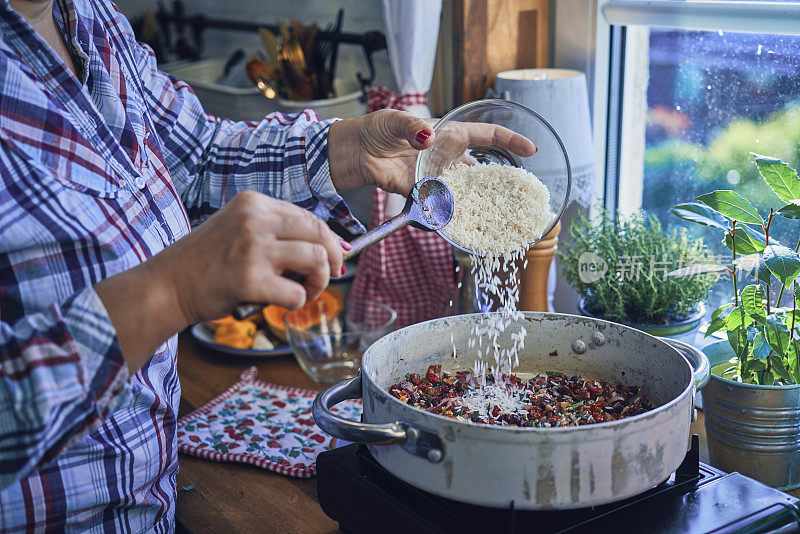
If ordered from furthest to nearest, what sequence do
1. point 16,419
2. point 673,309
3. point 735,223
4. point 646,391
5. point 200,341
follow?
point 200,341
point 673,309
point 735,223
point 646,391
point 16,419

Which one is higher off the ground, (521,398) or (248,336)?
(521,398)

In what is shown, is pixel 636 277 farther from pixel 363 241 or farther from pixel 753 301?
pixel 363 241

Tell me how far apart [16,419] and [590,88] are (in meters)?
1.28

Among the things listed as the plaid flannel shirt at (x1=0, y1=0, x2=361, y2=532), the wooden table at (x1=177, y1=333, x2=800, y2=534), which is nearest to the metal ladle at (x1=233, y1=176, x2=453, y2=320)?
the plaid flannel shirt at (x1=0, y1=0, x2=361, y2=532)

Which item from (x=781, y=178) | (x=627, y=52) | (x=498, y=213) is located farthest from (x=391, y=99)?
(x=781, y=178)

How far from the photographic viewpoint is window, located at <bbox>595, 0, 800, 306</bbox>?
128 cm

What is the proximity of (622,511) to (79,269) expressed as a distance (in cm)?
58

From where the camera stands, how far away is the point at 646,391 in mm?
931

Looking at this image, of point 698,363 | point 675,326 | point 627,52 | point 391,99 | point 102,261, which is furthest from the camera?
point 391,99

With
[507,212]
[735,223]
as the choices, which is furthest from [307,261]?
[735,223]

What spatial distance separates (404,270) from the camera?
70.5 inches

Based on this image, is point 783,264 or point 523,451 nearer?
point 523,451

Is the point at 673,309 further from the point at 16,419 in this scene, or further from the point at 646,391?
the point at 16,419

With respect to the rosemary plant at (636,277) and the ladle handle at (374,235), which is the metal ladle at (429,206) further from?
the rosemary plant at (636,277)
